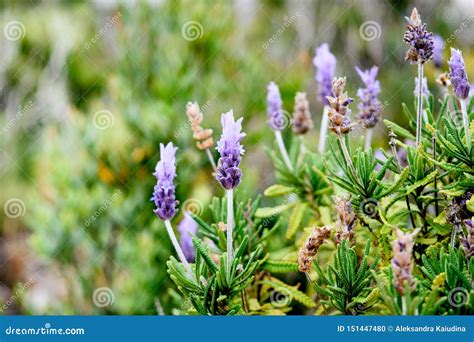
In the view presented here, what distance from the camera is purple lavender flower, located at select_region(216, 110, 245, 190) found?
2.05 ft

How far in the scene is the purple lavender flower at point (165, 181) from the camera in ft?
2.16

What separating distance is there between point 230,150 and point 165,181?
84mm

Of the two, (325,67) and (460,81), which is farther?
(325,67)

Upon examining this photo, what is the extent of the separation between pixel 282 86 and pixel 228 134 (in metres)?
1.07

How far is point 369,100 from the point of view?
2.59 feet

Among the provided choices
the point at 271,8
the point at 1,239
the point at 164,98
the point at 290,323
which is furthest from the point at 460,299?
the point at 271,8

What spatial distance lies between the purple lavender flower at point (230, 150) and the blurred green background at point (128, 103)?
18cm

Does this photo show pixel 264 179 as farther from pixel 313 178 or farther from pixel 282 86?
pixel 313 178

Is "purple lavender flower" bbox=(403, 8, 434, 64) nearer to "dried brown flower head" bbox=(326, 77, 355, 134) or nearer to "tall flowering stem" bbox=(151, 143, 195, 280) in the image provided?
"dried brown flower head" bbox=(326, 77, 355, 134)

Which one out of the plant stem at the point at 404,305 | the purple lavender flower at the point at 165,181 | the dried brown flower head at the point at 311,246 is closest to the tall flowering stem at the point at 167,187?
the purple lavender flower at the point at 165,181

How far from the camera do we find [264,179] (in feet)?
5.73

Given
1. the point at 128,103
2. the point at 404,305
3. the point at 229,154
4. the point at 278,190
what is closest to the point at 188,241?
the point at 278,190

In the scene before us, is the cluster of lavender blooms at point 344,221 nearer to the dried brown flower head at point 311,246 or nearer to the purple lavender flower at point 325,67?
the dried brown flower head at point 311,246

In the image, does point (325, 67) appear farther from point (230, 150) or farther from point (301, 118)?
point (230, 150)
